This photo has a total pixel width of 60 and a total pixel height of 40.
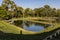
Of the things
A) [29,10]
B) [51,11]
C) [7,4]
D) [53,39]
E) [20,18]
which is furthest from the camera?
[29,10]

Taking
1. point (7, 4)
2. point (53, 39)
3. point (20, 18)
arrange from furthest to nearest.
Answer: point (20, 18)
point (7, 4)
point (53, 39)

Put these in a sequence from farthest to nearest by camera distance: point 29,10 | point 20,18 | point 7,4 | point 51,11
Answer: point 29,10 < point 51,11 < point 20,18 < point 7,4

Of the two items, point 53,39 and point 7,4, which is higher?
point 7,4

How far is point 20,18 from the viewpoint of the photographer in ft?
269

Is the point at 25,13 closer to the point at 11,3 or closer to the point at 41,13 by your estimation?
the point at 41,13

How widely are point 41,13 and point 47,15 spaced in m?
5.05

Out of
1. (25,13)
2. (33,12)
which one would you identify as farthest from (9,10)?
(33,12)

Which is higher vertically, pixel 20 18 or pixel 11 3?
pixel 11 3

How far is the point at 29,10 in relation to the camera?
312 ft

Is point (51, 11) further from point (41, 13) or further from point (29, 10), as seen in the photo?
point (29, 10)

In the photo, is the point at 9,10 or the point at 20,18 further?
the point at 20,18

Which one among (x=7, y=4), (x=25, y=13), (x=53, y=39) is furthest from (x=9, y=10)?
(x=53, y=39)

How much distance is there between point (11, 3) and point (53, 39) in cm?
5650

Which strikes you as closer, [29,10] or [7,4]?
[7,4]
